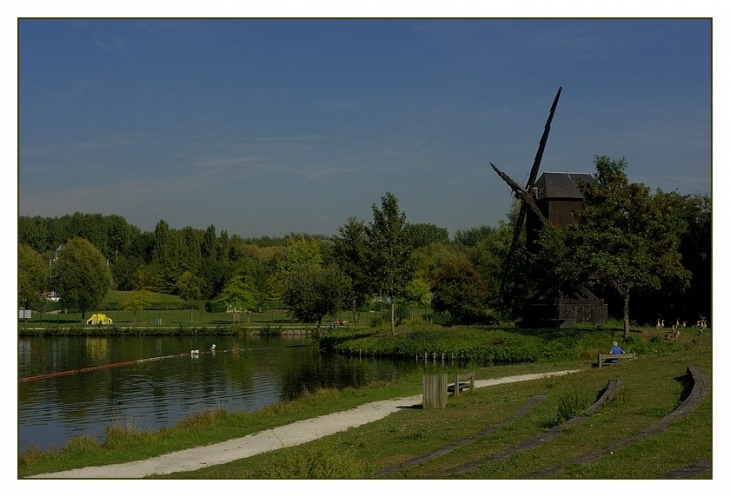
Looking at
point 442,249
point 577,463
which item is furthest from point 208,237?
point 577,463

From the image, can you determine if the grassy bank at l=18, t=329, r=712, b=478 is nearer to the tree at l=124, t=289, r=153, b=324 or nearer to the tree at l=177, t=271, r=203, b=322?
the tree at l=124, t=289, r=153, b=324

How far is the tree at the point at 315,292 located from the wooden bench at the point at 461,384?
127 feet

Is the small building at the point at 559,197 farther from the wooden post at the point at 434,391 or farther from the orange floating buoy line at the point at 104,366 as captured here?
the wooden post at the point at 434,391

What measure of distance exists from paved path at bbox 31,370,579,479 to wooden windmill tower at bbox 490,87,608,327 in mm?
30483

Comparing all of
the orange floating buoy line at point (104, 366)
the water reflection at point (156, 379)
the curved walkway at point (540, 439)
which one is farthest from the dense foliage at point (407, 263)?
the curved walkway at point (540, 439)

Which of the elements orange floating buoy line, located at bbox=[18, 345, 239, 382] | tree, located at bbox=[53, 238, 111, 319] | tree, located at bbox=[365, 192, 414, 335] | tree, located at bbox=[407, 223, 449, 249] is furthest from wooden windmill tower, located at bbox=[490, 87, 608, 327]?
tree, located at bbox=[407, 223, 449, 249]

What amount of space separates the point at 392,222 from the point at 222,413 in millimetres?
38324

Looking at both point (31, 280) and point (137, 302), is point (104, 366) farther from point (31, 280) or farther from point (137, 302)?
point (137, 302)

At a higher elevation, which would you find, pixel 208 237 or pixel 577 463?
pixel 208 237

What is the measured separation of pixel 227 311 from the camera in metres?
100

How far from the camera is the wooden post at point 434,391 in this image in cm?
2513

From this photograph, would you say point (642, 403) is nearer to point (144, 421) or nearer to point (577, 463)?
point (577, 463)

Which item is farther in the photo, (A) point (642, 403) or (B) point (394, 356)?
(B) point (394, 356)
